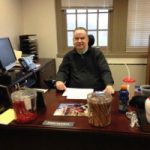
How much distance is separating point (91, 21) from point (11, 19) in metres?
1.35

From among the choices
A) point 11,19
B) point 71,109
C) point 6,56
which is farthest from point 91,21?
point 71,109

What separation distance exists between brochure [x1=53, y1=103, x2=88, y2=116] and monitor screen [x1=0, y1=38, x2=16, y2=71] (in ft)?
3.39

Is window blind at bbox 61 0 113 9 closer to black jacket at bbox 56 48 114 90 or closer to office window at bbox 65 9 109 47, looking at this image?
office window at bbox 65 9 109 47

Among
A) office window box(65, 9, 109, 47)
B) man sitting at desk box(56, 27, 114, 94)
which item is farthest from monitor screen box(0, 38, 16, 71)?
office window box(65, 9, 109, 47)

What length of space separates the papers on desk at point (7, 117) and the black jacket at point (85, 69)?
36.6 inches

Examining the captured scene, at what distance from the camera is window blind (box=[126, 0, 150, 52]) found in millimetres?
3577

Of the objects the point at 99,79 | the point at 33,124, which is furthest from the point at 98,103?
the point at 99,79

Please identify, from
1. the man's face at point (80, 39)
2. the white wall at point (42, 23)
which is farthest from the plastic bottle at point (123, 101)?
the white wall at point (42, 23)

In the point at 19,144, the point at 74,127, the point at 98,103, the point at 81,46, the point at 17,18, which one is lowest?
the point at 19,144

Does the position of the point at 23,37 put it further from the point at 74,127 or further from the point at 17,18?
the point at 74,127

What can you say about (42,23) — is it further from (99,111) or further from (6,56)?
(99,111)

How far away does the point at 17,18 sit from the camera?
3613 millimetres

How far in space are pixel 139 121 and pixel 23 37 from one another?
265 cm

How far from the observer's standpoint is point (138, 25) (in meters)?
3.66
